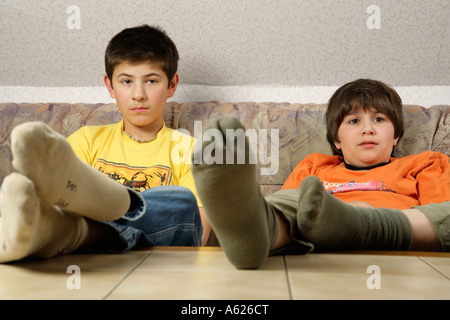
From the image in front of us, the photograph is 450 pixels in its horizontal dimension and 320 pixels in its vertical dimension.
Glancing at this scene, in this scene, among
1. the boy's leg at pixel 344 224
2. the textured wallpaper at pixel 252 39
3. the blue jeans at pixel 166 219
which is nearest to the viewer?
the boy's leg at pixel 344 224

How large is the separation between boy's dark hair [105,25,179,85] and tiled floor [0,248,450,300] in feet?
2.66

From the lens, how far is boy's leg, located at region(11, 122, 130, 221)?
0.64 m

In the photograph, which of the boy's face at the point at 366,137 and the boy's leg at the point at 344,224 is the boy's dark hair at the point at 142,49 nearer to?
the boy's face at the point at 366,137

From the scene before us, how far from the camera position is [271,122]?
64.1 inches

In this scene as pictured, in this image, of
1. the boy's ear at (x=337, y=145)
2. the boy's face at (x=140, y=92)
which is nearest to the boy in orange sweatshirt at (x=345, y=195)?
the boy's ear at (x=337, y=145)

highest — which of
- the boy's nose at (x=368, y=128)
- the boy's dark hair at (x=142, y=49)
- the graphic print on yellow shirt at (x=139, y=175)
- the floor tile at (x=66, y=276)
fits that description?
the boy's dark hair at (x=142, y=49)

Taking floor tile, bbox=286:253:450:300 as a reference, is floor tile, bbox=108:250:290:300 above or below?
above

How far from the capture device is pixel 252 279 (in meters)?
0.70

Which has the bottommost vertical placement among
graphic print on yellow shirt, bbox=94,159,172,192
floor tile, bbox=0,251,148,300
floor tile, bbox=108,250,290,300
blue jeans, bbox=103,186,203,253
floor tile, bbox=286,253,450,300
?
floor tile, bbox=286,253,450,300

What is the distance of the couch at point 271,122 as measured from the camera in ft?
5.09

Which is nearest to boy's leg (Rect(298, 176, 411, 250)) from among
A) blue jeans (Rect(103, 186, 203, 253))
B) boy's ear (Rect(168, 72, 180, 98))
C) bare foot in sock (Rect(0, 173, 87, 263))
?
blue jeans (Rect(103, 186, 203, 253))

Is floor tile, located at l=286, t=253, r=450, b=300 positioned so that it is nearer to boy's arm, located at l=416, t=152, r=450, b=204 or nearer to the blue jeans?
the blue jeans

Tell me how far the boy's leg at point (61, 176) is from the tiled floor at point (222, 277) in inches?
3.9
